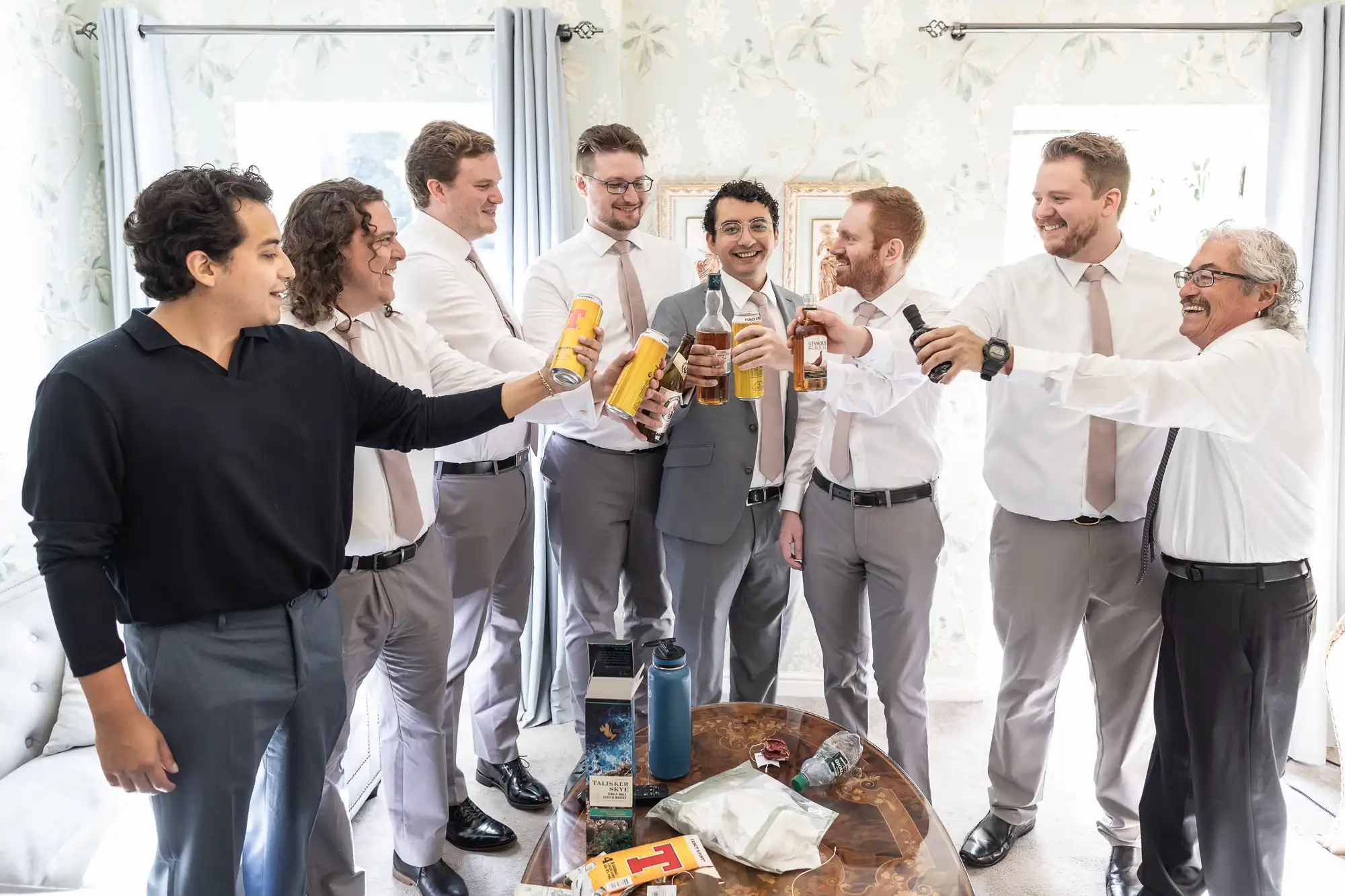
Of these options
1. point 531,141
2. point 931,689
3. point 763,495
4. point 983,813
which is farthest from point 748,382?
point 931,689

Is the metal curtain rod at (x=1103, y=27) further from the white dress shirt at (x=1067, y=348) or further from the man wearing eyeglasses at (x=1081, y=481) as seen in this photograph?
the white dress shirt at (x=1067, y=348)

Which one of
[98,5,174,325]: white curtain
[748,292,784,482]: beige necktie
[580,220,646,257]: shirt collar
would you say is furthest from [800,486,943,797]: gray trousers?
[98,5,174,325]: white curtain

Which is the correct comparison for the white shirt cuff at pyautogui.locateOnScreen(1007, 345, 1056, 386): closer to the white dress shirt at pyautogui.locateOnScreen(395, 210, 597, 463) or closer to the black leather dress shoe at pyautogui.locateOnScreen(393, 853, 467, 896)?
the white dress shirt at pyautogui.locateOnScreen(395, 210, 597, 463)

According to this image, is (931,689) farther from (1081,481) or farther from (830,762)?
(830,762)

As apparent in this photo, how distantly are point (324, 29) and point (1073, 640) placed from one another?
303 cm

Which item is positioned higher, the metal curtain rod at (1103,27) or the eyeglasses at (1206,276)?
the metal curtain rod at (1103,27)

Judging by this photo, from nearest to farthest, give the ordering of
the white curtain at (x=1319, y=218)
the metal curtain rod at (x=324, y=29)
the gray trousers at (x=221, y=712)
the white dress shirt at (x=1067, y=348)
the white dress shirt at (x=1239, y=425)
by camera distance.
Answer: the gray trousers at (x=221, y=712), the white dress shirt at (x=1239, y=425), the white dress shirt at (x=1067, y=348), the white curtain at (x=1319, y=218), the metal curtain rod at (x=324, y=29)

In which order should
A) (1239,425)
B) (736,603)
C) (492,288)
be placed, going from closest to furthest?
1. (1239,425)
2. (492,288)
3. (736,603)

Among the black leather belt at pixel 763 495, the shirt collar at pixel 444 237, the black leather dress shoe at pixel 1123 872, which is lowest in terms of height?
the black leather dress shoe at pixel 1123 872

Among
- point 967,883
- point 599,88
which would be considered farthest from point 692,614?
point 599,88

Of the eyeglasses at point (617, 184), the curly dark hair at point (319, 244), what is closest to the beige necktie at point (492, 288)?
the eyeglasses at point (617, 184)

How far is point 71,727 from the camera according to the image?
235 centimetres

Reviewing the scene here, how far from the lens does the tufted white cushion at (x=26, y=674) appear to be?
2.26 meters

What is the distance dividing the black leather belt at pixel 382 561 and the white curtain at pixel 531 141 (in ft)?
3.10
